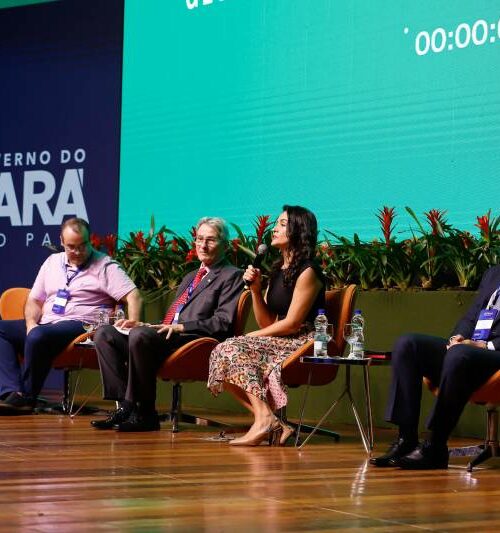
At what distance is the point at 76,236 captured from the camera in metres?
6.77

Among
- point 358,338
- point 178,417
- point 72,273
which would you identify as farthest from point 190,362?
point 72,273

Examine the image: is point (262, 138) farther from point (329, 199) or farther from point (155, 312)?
point (155, 312)

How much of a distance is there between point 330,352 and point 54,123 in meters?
4.66

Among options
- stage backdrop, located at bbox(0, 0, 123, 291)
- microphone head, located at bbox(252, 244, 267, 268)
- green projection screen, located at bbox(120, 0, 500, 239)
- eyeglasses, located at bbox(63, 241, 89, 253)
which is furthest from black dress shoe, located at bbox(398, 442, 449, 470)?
stage backdrop, located at bbox(0, 0, 123, 291)

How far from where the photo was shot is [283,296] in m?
5.50

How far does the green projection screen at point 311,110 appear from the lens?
655cm

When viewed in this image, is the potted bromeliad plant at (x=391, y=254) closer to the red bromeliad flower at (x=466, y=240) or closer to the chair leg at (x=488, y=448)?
the red bromeliad flower at (x=466, y=240)

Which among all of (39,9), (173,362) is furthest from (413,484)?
(39,9)

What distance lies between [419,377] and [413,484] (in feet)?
2.21

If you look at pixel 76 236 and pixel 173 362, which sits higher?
pixel 76 236

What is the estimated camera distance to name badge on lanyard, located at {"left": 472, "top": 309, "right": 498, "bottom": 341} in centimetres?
472

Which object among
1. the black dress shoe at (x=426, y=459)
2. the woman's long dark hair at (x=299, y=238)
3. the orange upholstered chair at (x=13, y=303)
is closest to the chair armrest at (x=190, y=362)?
the woman's long dark hair at (x=299, y=238)

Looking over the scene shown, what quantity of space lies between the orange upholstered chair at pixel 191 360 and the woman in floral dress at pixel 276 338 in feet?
1.06

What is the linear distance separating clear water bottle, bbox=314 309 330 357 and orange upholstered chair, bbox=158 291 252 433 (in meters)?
0.67
